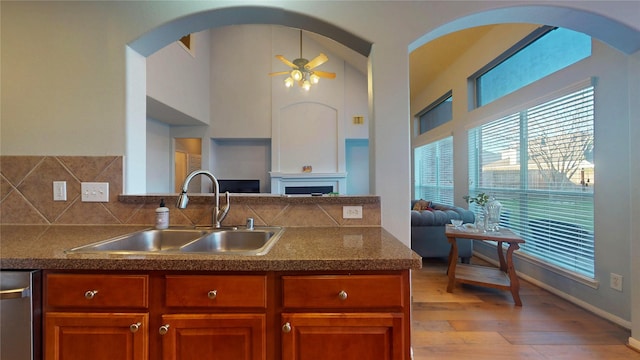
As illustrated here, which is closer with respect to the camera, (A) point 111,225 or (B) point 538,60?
(A) point 111,225

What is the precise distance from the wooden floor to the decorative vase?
67cm

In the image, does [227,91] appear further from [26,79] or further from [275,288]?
[275,288]

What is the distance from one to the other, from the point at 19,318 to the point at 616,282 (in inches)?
146

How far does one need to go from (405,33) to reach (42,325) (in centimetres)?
222

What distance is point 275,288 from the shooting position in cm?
101

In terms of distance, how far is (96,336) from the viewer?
1010 mm

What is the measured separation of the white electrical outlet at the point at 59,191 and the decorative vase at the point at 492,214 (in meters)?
3.66

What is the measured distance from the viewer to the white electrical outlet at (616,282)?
2123mm


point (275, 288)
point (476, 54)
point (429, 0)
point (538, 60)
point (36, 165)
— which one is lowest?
point (275, 288)

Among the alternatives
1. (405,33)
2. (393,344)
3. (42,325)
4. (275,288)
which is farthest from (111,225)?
(405,33)

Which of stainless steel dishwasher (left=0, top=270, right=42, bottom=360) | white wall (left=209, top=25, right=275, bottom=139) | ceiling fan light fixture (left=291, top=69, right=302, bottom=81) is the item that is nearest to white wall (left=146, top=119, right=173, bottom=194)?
white wall (left=209, top=25, right=275, bottom=139)

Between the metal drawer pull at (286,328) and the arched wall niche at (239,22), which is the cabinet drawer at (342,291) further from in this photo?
the arched wall niche at (239,22)

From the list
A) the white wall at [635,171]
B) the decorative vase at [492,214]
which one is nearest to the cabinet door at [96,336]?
the white wall at [635,171]

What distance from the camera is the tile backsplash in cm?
164
